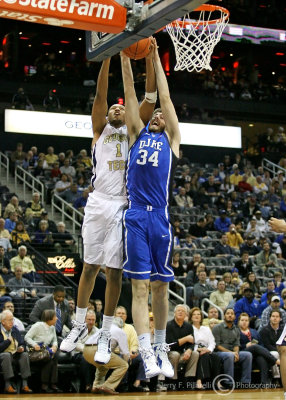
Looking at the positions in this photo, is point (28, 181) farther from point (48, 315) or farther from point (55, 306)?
point (48, 315)

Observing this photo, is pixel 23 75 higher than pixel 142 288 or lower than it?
higher

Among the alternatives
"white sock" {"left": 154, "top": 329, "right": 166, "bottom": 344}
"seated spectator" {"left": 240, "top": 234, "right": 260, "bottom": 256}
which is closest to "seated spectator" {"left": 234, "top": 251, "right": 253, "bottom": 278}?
"seated spectator" {"left": 240, "top": 234, "right": 260, "bottom": 256}

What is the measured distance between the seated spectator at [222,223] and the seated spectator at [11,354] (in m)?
10.2

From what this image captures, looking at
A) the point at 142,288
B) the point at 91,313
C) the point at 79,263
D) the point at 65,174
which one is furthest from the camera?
the point at 65,174

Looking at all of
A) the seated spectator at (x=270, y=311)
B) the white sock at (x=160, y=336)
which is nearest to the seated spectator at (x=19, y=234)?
the seated spectator at (x=270, y=311)

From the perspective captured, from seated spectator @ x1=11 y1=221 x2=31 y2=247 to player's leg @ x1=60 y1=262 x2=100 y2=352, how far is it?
936cm

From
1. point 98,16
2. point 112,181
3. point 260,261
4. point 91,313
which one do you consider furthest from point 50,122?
point 98,16

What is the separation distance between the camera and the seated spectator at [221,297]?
1666 cm

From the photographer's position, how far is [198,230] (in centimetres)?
2131

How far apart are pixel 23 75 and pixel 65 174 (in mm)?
7223

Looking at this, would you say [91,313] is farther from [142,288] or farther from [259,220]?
[259,220]

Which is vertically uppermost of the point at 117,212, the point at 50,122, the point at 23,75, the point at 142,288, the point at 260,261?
the point at 23,75

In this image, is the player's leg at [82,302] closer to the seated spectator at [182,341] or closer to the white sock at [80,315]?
the white sock at [80,315]

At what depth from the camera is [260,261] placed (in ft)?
66.2
